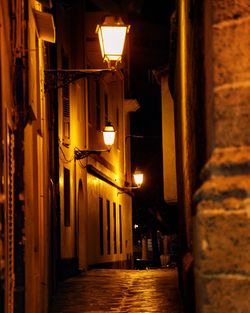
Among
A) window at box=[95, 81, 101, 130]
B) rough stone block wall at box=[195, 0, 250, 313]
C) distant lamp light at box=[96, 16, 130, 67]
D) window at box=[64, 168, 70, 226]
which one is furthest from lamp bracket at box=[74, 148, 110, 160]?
rough stone block wall at box=[195, 0, 250, 313]

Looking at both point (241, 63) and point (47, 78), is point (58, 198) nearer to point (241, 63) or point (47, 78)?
point (47, 78)

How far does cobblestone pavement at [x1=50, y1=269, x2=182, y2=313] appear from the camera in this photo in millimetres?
12578

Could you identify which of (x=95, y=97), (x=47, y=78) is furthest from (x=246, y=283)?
(x=95, y=97)

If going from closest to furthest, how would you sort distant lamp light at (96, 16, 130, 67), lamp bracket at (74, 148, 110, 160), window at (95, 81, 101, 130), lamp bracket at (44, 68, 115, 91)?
distant lamp light at (96, 16, 130, 67)
lamp bracket at (44, 68, 115, 91)
lamp bracket at (74, 148, 110, 160)
window at (95, 81, 101, 130)

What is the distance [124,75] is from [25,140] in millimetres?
23677

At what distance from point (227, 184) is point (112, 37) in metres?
8.29

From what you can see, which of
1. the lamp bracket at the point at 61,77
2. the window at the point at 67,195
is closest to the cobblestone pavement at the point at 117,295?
the window at the point at 67,195

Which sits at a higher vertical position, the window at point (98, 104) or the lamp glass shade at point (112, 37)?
the window at point (98, 104)

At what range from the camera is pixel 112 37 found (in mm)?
11805

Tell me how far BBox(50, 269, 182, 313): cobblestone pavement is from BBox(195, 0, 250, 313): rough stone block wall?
27.7 ft

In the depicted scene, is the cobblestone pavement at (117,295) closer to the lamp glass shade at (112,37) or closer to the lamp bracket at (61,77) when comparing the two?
the lamp bracket at (61,77)

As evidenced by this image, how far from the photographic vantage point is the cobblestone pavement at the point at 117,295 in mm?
12578

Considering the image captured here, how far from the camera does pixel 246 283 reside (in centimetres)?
367

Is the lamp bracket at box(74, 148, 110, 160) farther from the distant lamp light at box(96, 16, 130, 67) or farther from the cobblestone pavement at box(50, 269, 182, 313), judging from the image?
the distant lamp light at box(96, 16, 130, 67)
